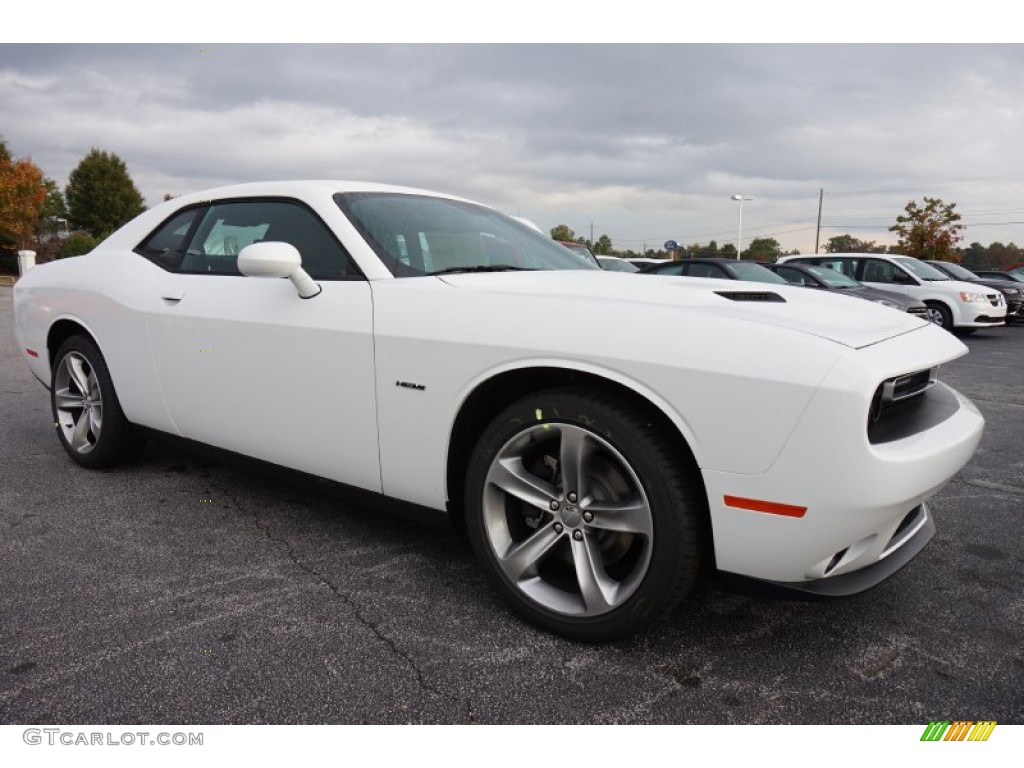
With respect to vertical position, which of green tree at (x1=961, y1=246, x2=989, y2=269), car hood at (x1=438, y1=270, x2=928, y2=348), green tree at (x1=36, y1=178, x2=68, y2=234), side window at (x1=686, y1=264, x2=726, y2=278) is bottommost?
green tree at (x1=961, y1=246, x2=989, y2=269)

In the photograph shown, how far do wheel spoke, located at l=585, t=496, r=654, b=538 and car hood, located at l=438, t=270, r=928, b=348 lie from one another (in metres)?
0.52

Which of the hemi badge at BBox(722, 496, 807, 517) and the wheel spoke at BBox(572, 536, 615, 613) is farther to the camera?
the wheel spoke at BBox(572, 536, 615, 613)

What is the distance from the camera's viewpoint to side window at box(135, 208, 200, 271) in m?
3.29

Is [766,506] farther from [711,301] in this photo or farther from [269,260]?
[269,260]

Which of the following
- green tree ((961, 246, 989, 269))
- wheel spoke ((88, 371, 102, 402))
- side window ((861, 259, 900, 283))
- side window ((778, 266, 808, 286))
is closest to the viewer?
wheel spoke ((88, 371, 102, 402))

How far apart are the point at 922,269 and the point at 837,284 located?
129 inches

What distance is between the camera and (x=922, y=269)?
1332cm

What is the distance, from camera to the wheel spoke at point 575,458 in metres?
2.03

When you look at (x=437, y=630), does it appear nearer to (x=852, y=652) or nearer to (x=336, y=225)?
(x=852, y=652)

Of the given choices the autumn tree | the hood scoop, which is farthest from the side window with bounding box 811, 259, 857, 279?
the autumn tree

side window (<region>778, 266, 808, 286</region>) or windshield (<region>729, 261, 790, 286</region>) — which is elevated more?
windshield (<region>729, 261, 790, 286</region>)
